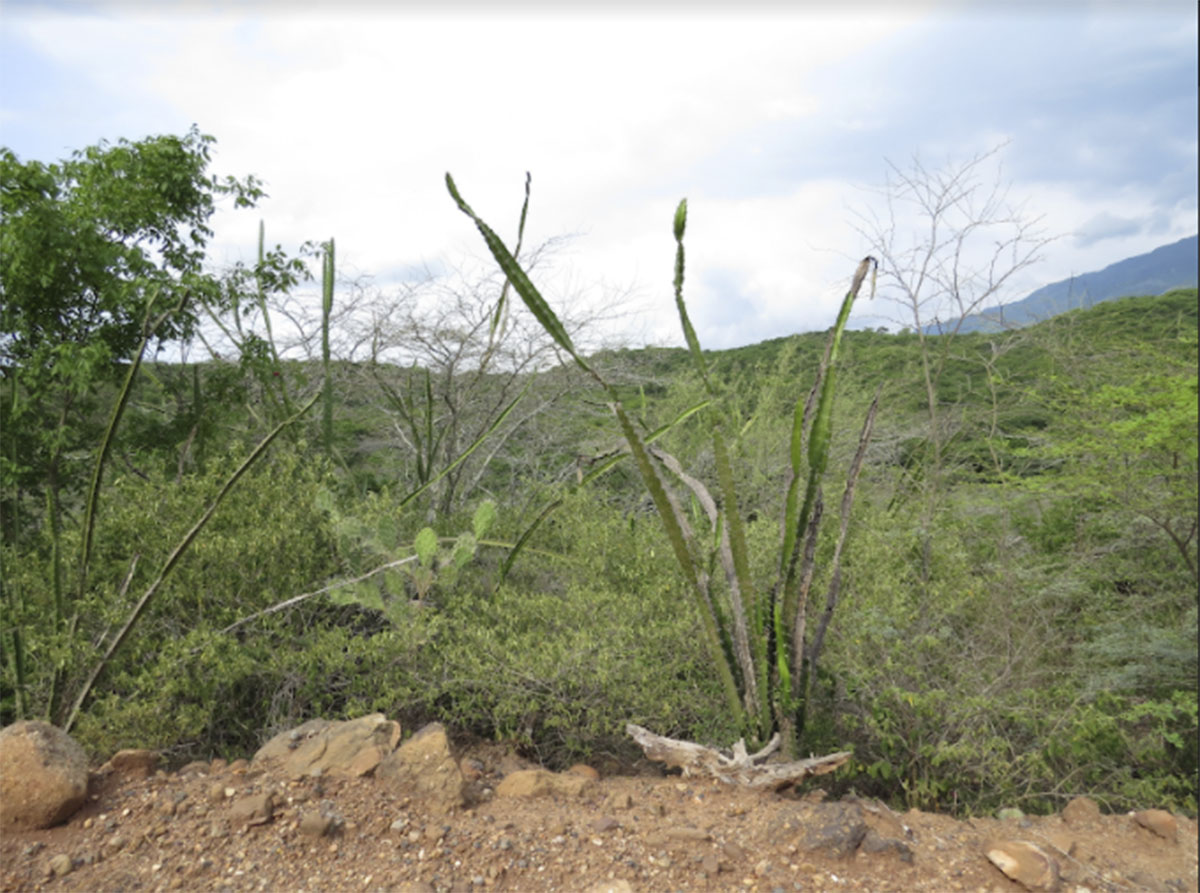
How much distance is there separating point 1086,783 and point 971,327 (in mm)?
2441

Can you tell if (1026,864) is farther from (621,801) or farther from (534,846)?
(534,846)

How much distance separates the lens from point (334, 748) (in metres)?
2.57

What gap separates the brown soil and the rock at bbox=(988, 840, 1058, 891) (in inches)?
1.5

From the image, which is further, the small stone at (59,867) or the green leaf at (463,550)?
the green leaf at (463,550)

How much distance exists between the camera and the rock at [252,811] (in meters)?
2.24

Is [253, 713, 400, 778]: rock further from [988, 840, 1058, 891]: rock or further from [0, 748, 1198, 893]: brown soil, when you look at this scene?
[988, 840, 1058, 891]: rock

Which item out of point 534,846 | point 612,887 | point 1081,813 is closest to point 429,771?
point 534,846

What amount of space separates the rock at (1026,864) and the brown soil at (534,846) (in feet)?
0.13

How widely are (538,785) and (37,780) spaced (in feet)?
4.71

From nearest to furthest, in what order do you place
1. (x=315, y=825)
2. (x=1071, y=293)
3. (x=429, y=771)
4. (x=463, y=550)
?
(x=315, y=825)
(x=429, y=771)
(x=463, y=550)
(x=1071, y=293)

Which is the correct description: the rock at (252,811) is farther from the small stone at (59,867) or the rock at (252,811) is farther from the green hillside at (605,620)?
the green hillside at (605,620)

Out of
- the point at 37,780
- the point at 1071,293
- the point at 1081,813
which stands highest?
the point at 1071,293

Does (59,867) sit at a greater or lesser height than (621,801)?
greater

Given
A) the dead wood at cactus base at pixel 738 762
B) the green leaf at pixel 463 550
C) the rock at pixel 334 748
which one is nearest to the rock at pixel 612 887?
the dead wood at cactus base at pixel 738 762
